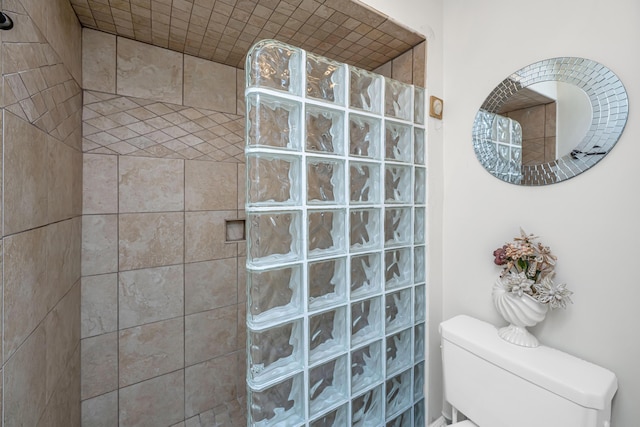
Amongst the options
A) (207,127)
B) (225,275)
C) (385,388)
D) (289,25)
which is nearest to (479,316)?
(385,388)

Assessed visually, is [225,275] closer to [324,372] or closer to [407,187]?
[324,372]

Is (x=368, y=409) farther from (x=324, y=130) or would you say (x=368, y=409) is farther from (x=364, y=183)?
(x=324, y=130)

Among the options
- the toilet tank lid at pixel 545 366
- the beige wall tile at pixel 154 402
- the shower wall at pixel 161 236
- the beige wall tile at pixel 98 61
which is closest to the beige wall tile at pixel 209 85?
the shower wall at pixel 161 236

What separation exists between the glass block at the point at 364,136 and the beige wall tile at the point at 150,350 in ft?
4.37

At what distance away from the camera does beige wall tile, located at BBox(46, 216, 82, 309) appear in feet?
3.05

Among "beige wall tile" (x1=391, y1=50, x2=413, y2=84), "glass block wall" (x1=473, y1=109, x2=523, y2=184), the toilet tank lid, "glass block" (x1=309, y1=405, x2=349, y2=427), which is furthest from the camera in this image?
"beige wall tile" (x1=391, y1=50, x2=413, y2=84)

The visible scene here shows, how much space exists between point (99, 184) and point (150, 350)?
894mm

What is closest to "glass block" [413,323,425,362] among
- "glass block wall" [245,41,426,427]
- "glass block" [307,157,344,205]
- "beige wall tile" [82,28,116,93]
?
"glass block wall" [245,41,426,427]

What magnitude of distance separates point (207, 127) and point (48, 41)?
71cm

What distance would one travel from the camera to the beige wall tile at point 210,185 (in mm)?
1511

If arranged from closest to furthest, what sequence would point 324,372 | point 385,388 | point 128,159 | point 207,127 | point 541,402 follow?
point 541,402, point 324,372, point 385,388, point 128,159, point 207,127

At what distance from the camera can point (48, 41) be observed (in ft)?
2.89

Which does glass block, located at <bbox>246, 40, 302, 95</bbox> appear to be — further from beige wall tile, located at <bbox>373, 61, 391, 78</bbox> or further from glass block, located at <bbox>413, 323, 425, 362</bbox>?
glass block, located at <bbox>413, 323, 425, 362</bbox>

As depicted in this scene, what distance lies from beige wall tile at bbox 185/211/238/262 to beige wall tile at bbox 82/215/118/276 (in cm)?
33
